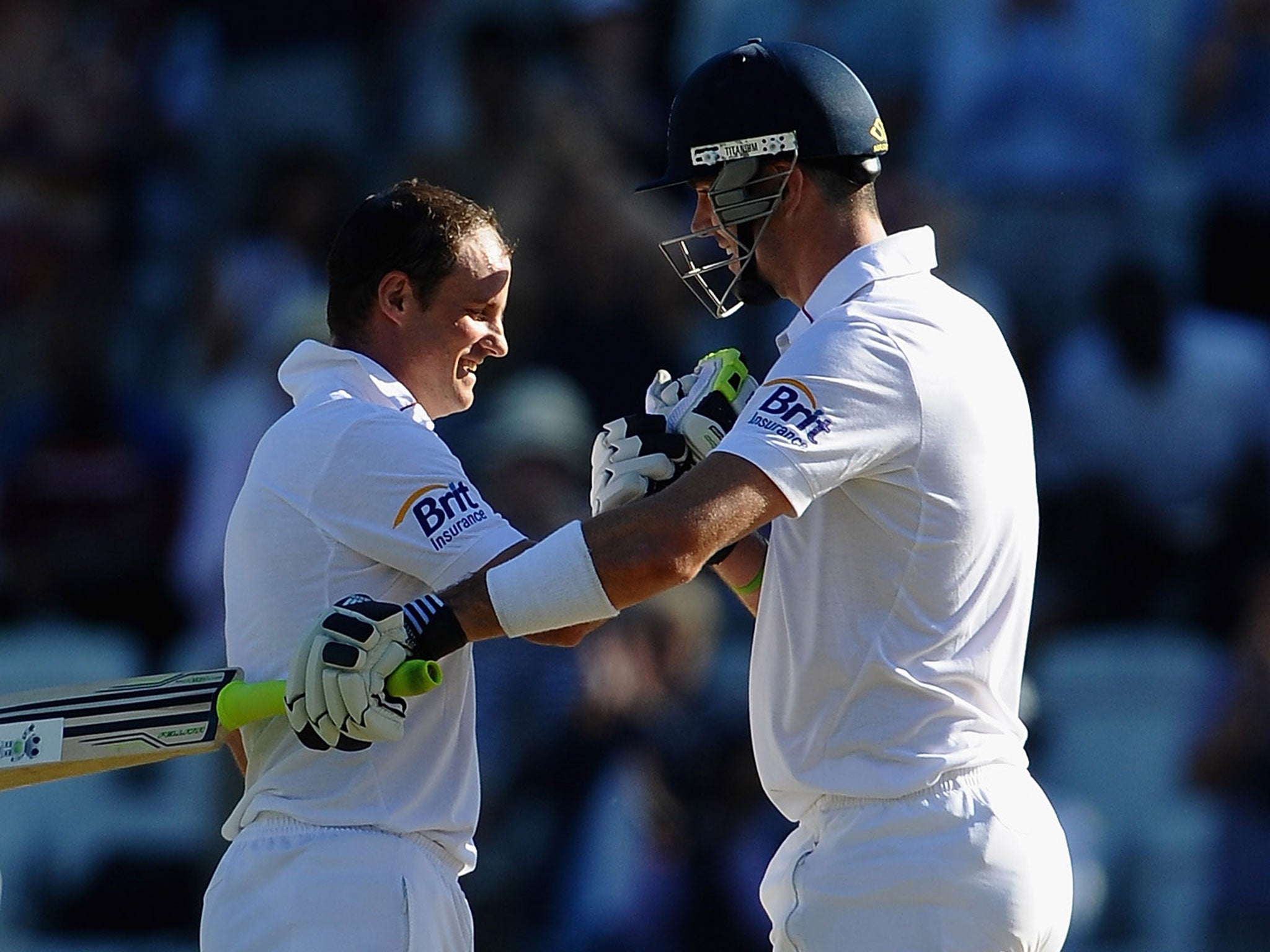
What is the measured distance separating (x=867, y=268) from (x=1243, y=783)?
4375 mm

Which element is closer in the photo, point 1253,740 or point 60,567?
point 1253,740

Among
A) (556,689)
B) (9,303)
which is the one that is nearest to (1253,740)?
(556,689)

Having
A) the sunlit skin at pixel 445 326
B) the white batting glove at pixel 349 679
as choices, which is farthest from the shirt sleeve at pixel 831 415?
the sunlit skin at pixel 445 326

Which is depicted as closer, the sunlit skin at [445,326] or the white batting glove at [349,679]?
the white batting glove at [349,679]

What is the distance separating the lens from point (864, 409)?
10.3 feet

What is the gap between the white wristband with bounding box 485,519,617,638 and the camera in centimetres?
316

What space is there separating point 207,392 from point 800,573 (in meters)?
5.21

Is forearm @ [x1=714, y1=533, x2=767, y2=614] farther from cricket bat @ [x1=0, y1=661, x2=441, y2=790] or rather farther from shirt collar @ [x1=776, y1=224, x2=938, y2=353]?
cricket bat @ [x1=0, y1=661, x2=441, y2=790]

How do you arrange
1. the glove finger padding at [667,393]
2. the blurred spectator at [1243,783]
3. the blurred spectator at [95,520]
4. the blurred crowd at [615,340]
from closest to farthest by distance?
the glove finger padding at [667,393] → the blurred crowd at [615,340] → the blurred spectator at [1243,783] → the blurred spectator at [95,520]

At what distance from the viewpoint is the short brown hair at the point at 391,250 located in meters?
3.63

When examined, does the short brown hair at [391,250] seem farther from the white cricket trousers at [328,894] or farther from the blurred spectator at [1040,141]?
the blurred spectator at [1040,141]

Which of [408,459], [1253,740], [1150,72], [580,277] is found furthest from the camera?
[1150,72]

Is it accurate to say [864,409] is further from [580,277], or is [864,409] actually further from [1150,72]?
[1150,72]

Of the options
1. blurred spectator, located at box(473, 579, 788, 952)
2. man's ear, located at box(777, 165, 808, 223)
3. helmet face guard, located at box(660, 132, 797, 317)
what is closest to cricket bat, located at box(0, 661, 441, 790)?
helmet face guard, located at box(660, 132, 797, 317)
